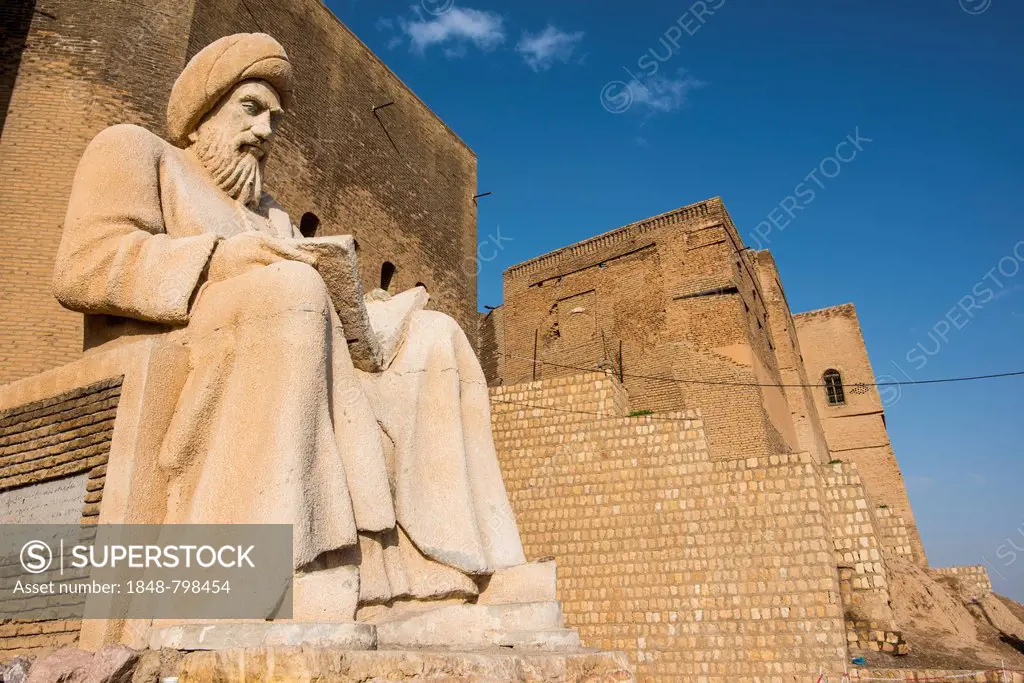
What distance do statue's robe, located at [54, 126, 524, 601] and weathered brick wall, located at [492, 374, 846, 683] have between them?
7.55 metres

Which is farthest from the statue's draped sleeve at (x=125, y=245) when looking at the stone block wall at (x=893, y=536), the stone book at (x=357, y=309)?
the stone block wall at (x=893, y=536)

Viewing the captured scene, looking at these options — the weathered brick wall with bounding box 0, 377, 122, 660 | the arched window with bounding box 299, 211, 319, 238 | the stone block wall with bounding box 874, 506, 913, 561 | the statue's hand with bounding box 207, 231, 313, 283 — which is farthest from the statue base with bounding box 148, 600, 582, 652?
the stone block wall with bounding box 874, 506, 913, 561

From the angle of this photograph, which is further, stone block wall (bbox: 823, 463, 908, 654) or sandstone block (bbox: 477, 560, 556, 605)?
stone block wall (bbox: 823, 463, 908, 654)

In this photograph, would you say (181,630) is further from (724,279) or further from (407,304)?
(724,279)

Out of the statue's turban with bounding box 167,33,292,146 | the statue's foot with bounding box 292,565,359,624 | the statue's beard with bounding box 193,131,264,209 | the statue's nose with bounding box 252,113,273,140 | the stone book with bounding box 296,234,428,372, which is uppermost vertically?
the statue's turban with bounding box 167,33,292,146

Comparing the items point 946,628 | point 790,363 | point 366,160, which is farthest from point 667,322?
point 946,628

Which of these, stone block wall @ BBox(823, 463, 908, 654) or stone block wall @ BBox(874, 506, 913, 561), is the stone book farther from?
→ stone block wall @ BBox(874, 506, 913, 561)

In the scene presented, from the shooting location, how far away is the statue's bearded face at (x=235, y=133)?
2.62m

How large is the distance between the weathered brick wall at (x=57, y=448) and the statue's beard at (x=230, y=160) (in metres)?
0.87

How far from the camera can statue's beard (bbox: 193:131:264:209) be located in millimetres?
2621

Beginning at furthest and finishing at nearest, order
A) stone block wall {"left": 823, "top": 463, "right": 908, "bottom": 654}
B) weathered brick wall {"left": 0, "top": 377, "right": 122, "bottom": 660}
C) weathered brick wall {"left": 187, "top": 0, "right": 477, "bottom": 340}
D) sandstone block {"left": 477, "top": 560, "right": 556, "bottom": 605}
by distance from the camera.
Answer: weathered brick wall {"left": 187, "top": 0, "right": 477, "bottom": 340} < stone block wall {"left": 823, "top": 463, "right": 908, "bottom": 654} < sandstone block {"left": 477, "top": 560, "right": 556, "bottom": 605} < weathered brick wall {"left": 0, "top": 377, "right": 122, "bottom": 660}

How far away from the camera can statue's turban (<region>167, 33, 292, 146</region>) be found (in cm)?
258

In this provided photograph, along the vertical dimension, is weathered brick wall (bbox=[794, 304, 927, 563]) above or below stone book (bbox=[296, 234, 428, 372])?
above

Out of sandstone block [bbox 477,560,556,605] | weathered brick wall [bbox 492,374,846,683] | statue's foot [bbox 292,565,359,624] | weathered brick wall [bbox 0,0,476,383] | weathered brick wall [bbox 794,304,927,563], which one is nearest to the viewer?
statue's foot [bbox 292,565,359,624]
